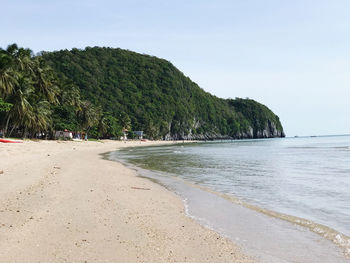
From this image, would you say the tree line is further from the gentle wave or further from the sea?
the gentle wave

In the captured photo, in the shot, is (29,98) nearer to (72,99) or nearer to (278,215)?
(72,99)

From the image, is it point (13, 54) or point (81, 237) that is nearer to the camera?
point (81, 237)

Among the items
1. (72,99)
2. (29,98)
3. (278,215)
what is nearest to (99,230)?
(278,215)

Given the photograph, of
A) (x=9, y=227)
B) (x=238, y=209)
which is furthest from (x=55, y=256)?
(x=238, y=209)

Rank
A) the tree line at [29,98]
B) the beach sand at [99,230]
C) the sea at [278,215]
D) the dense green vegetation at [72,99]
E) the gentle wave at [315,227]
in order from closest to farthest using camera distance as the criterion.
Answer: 1. the beach sand at [99,230]
2. the sea at [278,215]
3. the gentle wave at [315,227]
4. the tree line at [29,98]
5. the dense green vegetation at [72,99]

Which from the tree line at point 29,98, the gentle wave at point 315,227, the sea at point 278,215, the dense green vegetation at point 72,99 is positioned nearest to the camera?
the sea at point 278,215

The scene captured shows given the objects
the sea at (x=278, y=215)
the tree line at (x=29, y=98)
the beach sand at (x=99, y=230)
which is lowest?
the sea at (x=278, y=215)

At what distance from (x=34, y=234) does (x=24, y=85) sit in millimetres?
50876

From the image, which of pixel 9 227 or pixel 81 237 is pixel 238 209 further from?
pixel 9 227

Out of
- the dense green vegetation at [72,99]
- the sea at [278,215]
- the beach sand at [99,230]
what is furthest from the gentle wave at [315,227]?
the dense green vegetation at [72,99]

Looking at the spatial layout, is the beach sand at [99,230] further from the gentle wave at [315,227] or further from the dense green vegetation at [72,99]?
the dense green vegetation at [72,99]

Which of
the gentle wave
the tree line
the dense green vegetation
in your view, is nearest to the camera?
the gentle wave

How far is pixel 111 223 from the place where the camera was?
684cm

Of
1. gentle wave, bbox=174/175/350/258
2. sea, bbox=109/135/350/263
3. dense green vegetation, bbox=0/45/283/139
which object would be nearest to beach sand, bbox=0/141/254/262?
sea, bbox=109/135/350/263
